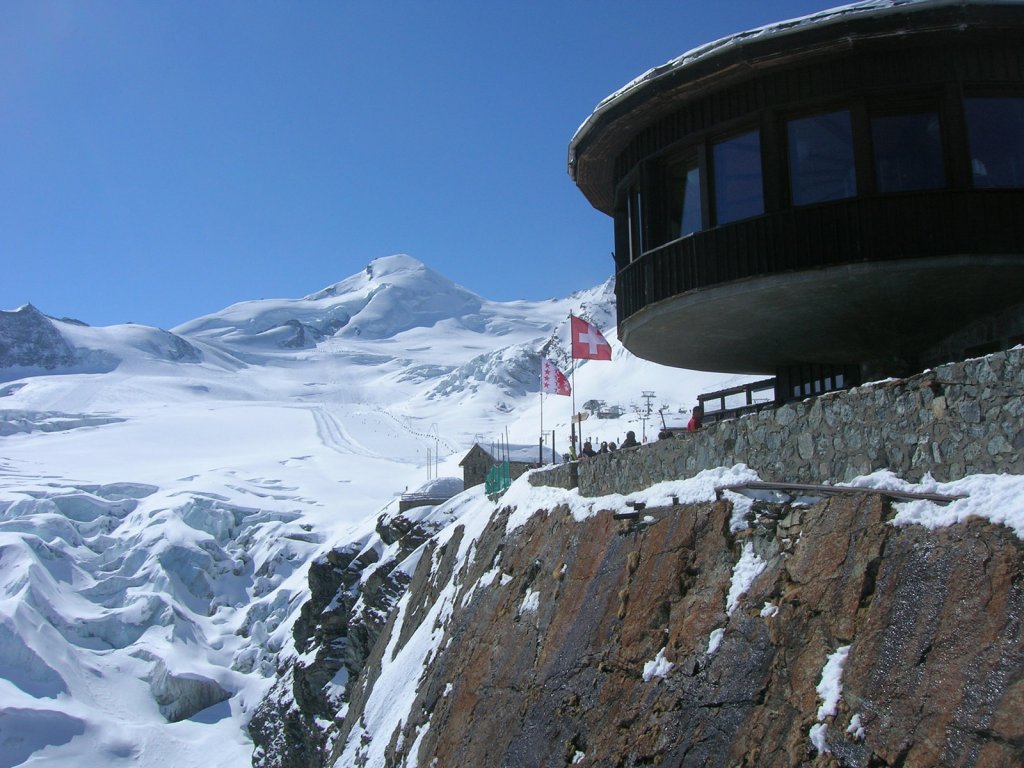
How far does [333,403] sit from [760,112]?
17753cm

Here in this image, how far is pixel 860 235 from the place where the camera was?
384 inches

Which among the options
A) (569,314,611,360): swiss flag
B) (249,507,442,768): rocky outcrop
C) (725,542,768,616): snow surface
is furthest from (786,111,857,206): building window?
(249,507,442,768): rocky outcrop

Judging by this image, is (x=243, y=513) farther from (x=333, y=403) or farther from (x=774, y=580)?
(x=333, y=403)

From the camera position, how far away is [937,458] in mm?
6539

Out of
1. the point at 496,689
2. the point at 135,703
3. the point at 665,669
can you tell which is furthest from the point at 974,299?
the point at 135,703

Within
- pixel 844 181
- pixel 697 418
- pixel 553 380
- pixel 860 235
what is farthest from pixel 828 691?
pixel 553 380

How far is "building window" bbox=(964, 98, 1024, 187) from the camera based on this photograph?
9508mm

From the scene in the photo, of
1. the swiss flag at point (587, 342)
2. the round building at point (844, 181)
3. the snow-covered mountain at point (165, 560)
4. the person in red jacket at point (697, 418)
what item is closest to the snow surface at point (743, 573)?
the round building at point (844, 181)

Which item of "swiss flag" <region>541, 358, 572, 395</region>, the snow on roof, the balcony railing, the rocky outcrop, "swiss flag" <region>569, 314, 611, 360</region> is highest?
the snow on roof

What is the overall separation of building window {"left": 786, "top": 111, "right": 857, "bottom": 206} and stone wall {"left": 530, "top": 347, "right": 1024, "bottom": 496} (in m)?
2.79

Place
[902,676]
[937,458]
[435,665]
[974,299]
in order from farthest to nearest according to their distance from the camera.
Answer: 1. [435,665]
2. [974,299]
3. [937,458]
4. [902,676]

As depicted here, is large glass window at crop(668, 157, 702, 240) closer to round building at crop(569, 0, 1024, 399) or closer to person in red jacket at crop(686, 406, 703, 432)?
round building at crop(569, 0, 1024, 399)

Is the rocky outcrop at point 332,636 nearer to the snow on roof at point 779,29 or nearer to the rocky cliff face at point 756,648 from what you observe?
the rocky cliff face at point 756,648

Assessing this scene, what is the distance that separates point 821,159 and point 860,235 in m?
0.96
